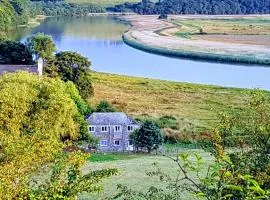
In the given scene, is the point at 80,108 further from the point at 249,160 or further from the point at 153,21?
the point at 153,21

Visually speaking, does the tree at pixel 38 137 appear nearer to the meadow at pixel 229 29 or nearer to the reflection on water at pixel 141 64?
the reflection on water at pixel 141 64

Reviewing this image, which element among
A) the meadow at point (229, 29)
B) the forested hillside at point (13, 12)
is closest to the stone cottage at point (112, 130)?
the meadow at point (229, 29)

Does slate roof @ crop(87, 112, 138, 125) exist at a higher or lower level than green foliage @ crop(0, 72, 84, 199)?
lower

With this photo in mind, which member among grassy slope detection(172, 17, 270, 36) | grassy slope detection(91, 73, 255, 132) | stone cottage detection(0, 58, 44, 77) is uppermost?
stone cottage detection(0, 58, 44, 77)

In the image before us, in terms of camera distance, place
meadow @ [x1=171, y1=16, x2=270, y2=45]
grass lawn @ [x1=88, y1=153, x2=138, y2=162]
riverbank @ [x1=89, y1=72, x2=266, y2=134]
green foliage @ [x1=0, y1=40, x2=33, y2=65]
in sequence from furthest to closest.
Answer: meadow @ [x1=171, y1=16, x2=270, y2=45], green foliage @ [x1=0, y1=40, x2=33, y2=65], riverbank @ [x1=89, y1=72, x2=266, y2=134], grass lawn @ [x1=88, y1=153, x2=138, y2=162]

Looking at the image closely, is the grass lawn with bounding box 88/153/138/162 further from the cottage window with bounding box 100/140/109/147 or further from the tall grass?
the tall grass

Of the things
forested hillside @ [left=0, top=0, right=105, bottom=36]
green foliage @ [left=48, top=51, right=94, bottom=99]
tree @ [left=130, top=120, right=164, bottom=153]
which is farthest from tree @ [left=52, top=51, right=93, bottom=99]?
forested hillside @ [left=0, top=0, right=105, bottom=36]
